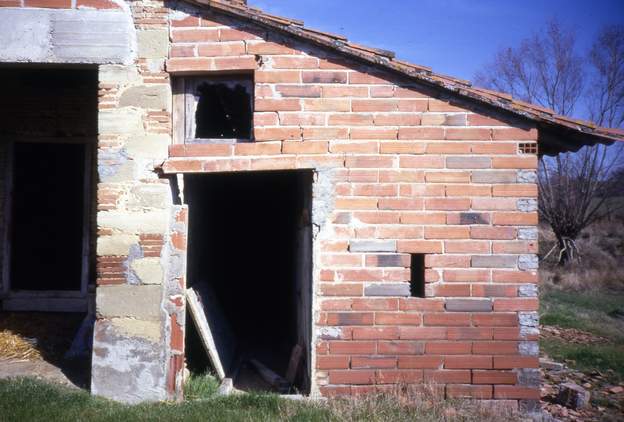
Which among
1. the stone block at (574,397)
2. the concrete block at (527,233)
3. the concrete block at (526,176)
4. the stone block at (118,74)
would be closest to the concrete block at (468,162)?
the concrete block at (526,176)

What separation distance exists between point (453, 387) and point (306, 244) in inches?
84.5

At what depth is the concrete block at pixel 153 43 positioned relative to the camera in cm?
479

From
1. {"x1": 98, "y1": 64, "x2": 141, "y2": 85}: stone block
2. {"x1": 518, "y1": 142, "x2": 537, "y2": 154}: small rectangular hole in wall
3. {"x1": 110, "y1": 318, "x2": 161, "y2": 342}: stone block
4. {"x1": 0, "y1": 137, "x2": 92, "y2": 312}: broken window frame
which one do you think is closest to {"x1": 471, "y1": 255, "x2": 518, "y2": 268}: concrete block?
{"x1": 518, "y1": 142, "x2": 537, "y2": 154}: small rectangular hole in wall

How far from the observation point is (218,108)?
17.5 ft

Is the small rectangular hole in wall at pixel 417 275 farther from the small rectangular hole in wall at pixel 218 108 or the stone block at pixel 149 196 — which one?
the stone block at pixel 149 196

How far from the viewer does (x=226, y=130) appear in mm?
5457

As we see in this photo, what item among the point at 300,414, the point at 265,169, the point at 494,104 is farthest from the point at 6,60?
the point at 494,104

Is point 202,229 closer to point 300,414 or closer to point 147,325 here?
point 147,325

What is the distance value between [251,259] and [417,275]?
6821 millimetres

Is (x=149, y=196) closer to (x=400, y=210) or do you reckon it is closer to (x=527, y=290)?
(x=400, y=210)

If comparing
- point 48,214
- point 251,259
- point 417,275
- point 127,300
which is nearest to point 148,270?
point 127,300

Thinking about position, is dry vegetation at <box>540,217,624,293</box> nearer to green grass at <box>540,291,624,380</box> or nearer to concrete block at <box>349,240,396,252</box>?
green grass at <box>540,291,624,380</box>

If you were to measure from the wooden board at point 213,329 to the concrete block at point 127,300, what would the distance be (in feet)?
1.43

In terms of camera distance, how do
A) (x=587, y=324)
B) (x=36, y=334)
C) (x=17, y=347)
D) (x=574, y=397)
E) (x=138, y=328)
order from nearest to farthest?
(x=138, y=328) < (x=574, y=397) < (x=17, y=347) < (x=36, y=334) < (x=587, y=324)
